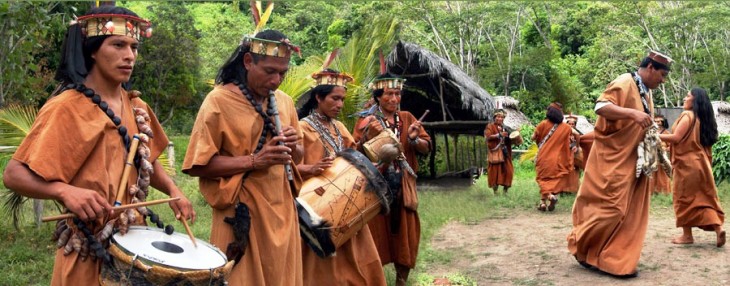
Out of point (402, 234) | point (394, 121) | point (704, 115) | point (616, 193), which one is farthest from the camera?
point (704, 115)

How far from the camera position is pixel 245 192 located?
4.46 metres

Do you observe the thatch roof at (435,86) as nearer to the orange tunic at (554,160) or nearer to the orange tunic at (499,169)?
the orange tunic at (499,169)

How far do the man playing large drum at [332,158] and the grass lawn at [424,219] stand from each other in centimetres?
85

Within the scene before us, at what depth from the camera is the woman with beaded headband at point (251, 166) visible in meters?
4.39

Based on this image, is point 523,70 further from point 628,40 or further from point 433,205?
point 433,205

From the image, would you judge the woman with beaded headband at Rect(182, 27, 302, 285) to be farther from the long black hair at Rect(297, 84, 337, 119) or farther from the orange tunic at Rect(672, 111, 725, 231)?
the orange tunic at Rect(672, 111, 725, 231)

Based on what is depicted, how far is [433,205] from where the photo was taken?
1480 cm

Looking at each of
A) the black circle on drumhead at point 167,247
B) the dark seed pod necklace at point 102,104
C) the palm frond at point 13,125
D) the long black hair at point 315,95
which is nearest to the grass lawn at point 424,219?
the palm frond at point 13,125

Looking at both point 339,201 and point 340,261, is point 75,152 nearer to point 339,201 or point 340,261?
point 339,201

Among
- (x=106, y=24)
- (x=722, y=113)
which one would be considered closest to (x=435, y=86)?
(x=722, y=113)

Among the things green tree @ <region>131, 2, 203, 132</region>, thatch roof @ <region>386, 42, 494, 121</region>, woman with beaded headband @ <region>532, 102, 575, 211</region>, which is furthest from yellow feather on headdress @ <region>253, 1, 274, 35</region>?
green tree @ <region>131, 2, 203, 132</region>

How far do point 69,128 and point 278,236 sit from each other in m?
1.42

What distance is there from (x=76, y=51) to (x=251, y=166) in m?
1.16

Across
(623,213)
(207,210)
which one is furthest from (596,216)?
(207,210)
